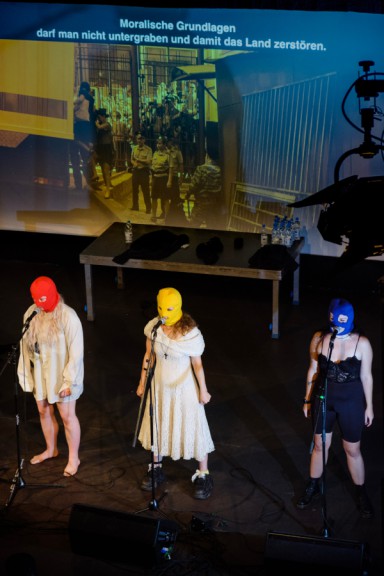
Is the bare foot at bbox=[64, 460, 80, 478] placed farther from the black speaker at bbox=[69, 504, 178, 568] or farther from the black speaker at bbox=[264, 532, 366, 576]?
the black speaker at bbox=[264, 532, 366, 576]

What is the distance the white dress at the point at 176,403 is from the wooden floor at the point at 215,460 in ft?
1.24

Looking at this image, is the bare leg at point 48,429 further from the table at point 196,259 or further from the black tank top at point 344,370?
the table at point 196,259

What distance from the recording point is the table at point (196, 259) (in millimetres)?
8805

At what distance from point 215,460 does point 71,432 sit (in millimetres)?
1099

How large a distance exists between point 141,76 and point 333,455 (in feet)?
16.5

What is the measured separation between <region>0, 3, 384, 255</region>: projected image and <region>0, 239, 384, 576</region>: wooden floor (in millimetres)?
1038

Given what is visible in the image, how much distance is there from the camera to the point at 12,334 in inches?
357

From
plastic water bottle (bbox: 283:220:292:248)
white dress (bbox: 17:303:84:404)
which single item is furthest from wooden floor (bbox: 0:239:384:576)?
plastic water bottle (bbox: 283:220:292:248)

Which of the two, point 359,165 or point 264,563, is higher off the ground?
point 359,165

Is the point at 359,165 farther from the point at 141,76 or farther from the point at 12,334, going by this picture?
the point at 12,334

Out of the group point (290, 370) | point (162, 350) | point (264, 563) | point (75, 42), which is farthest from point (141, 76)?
point (264, 563)

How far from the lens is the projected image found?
942 centimetres

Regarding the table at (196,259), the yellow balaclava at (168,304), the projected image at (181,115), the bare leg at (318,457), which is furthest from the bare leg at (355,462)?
the projected image at (181,115)

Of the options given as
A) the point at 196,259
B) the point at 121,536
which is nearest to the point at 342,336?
the point at 121,536
